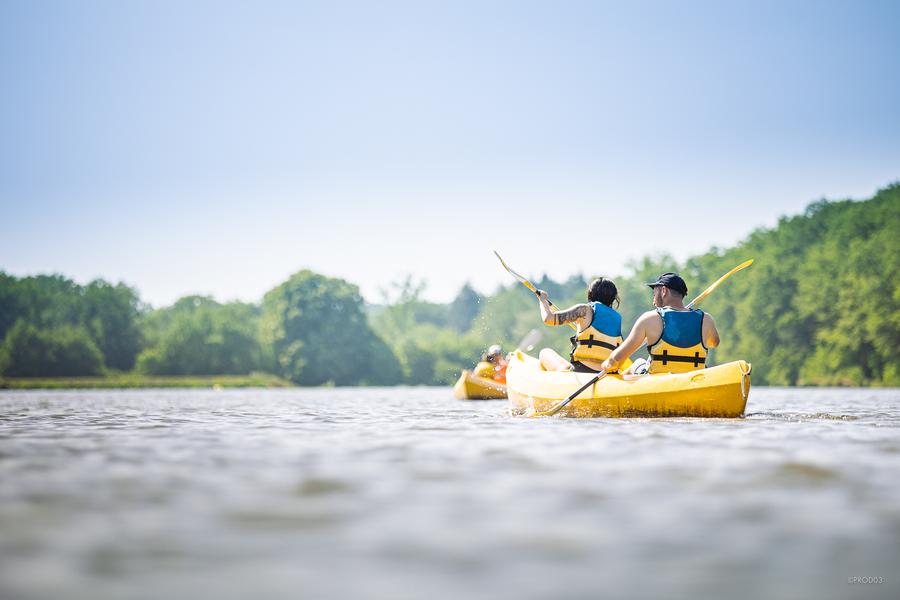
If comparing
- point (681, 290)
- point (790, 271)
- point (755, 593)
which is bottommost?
point (755, 593)

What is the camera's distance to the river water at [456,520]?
9.61 ft

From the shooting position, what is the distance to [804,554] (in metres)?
3.29

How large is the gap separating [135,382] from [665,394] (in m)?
55.7

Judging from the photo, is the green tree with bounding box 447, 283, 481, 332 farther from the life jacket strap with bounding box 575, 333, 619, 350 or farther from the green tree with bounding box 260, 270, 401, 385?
the life jacket strap with bounding box 575, 333, 619, 350

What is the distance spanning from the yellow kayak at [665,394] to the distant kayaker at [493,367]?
10.8 meters

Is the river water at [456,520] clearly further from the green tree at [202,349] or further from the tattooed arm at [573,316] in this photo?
the green tree at [202,349]

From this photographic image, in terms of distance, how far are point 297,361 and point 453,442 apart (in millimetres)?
65945

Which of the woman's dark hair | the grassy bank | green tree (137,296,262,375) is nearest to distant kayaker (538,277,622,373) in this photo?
the woman's dark hair

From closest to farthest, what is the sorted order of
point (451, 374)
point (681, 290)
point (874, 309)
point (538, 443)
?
point (538, 443) → point (681, 290) → point (874, 309) → point (451, 374)

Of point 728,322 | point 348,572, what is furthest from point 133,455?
→ point 728,322

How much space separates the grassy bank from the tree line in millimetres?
1376

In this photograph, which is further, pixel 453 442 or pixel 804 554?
pixel 453 442

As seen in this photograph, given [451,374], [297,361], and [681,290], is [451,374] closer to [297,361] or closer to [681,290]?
[297,361]

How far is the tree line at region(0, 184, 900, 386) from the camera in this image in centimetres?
A: 4994
